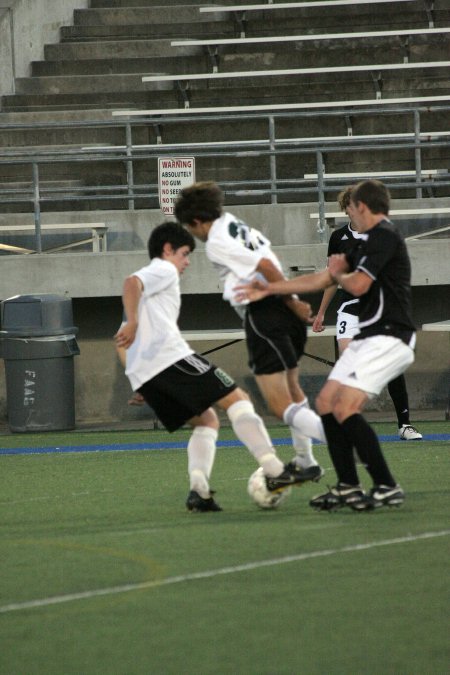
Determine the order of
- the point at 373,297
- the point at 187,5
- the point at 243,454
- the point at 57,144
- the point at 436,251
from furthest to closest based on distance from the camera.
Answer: the point at 187,5 → the point at 57,144 → the point at 436,251 → the point at 243,454 → the point at 373,297

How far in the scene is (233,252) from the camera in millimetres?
7023

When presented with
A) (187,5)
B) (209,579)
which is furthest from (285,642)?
(187,5)

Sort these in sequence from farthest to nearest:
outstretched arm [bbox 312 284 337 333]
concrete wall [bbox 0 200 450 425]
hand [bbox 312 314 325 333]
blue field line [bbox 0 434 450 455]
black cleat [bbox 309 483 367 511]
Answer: concrete wall [bbox 0 200 450 425]
blue field line [bbox 0 434 450 455]
hand [bbox 312 314 325 333]
outstretched arm [bbox 312 284 337 333]
black cleat [bbox 309 483 367 511]

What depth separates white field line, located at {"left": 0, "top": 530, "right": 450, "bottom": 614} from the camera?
5.16 meters

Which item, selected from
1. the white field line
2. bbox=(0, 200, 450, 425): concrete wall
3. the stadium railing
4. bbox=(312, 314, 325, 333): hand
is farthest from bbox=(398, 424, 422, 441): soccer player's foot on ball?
the white field line

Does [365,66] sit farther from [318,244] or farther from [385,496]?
[385,496]

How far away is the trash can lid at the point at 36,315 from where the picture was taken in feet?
45.1

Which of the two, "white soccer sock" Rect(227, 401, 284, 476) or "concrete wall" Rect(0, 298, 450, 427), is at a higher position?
"white soccer sock" Rect(227, 401, 284, 476)

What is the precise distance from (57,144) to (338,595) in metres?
13.7

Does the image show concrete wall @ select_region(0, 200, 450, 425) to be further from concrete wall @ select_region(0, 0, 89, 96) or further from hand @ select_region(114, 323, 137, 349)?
hand @ select_region(114, 323, 137, 349)

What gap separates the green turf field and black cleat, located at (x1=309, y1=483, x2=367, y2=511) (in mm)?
60

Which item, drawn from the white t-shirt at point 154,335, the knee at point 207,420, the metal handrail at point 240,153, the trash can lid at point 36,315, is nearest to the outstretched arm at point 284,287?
the white t-shirt at point 154,335

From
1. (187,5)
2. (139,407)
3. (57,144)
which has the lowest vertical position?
(139,407)

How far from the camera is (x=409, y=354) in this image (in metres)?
6.86
